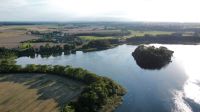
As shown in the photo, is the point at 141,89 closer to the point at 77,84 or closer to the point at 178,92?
the point at 178,92

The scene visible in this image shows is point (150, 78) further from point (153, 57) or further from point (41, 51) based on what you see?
point (41, 51)

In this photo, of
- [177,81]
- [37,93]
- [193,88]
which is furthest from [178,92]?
[37,93]

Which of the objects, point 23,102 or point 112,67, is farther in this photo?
point 112,67

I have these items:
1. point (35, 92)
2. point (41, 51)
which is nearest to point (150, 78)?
point (35, 92)

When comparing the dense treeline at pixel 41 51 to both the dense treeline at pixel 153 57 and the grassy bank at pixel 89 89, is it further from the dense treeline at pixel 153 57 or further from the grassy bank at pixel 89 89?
the grassy bank at pixel 89 89

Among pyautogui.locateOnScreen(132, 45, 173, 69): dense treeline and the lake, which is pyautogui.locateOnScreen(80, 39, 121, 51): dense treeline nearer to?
the lake

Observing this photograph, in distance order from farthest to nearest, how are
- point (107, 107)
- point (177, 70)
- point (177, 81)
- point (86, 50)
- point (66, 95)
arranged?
point (86, 50) < point (177, 70) < point (177, 81) < point (66, 95) < point (107, 107)
